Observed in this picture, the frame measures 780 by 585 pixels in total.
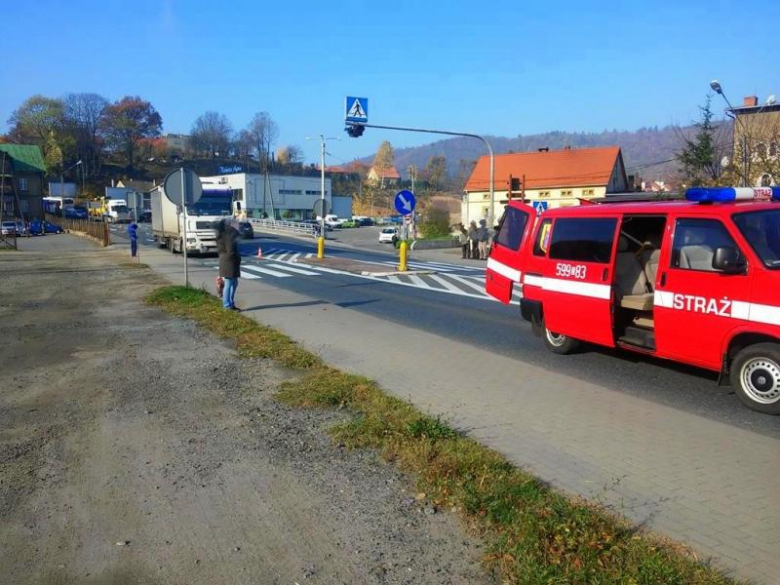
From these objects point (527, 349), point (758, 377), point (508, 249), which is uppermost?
point (508, 249)

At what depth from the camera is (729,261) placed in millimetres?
6020

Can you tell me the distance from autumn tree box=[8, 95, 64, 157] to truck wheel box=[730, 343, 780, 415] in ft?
426

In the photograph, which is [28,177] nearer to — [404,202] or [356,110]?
[356,110]

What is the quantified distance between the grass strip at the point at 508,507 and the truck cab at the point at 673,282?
2.83m

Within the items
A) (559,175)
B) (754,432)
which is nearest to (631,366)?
(754,432)

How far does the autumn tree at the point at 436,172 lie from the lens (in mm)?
119662

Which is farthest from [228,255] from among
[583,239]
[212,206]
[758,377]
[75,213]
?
[75,213]

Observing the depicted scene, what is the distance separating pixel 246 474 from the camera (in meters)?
4.64

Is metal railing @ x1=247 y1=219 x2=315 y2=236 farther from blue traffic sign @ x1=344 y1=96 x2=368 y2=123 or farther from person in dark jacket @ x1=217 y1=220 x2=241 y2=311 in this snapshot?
person in dark jacket @ x1=217 y1=220 x2=241 y2=311

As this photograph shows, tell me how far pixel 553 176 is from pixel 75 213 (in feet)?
208

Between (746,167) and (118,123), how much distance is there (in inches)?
4979

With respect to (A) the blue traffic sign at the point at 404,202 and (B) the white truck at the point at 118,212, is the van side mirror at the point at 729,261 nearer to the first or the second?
(A) the blue traffic sign at the point at 404,202

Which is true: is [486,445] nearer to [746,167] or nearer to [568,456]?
[568,456]

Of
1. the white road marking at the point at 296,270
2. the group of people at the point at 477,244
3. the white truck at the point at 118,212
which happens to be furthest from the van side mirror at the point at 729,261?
the white truck at the point at 118,212
